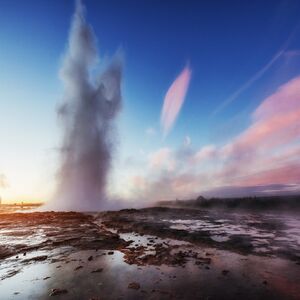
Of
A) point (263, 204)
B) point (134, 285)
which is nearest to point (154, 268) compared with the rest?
point (134, 285)

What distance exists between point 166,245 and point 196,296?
9.28 meters

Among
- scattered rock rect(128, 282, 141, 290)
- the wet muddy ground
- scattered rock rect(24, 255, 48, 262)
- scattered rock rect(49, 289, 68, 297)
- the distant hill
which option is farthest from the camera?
the distant hill

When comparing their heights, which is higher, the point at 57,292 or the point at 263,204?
the point at 263,204

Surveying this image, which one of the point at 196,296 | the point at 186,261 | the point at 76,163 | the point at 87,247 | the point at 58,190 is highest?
the point at 76,163

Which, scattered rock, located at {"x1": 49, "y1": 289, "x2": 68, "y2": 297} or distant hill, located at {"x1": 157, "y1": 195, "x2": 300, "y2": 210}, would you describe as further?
distant hill, located at {"x1": 157, "y1": 195, "x2": 300, "y2": 210}

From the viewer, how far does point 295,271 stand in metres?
12.2

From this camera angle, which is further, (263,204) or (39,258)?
(263,204)

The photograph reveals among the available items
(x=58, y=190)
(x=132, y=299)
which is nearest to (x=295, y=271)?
(x=132, y=299)

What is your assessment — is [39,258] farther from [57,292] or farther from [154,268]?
[154,268]

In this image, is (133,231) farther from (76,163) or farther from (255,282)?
(76,163)

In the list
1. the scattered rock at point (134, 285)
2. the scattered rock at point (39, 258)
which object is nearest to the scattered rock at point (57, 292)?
the scattered rock at point (134, 285)

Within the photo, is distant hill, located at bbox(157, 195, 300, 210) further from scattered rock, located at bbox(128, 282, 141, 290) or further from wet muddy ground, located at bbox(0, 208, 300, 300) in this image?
scattered rock, located at bbox(128, 282, 141, 290)

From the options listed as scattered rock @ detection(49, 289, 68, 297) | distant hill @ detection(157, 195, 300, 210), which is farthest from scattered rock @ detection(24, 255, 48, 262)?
distant hill @ detection(157, 195, 300, 210)

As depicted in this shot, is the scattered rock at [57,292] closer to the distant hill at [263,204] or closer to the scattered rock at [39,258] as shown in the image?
the scattered rock at [39,258]
